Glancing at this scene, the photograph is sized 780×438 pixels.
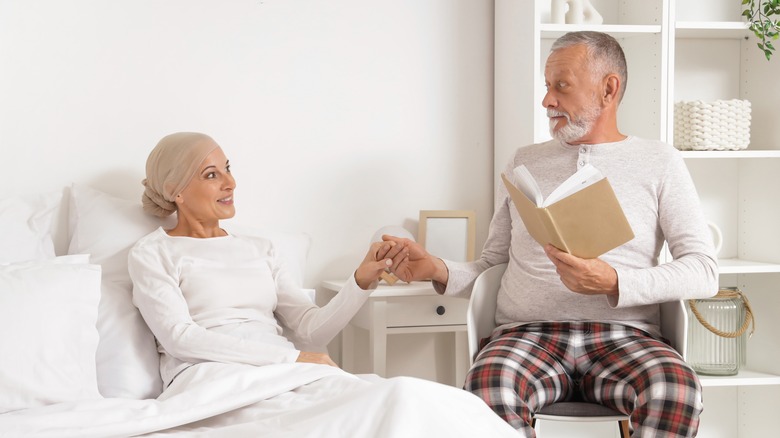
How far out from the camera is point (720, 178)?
300 cm

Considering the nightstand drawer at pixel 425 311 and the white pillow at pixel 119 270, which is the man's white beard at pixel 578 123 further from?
the white pillow at pixel 119 270

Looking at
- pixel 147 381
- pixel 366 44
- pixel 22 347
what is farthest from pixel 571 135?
pixel 22 347

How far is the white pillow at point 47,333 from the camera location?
70.6 inches

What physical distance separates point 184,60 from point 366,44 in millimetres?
604

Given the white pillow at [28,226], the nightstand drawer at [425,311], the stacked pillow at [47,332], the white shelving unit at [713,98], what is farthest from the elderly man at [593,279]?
the white pillow at [28,226]

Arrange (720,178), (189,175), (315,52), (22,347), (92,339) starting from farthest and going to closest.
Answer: (720,178) → (315,52) → (189,175) → (92,339) → (22,347)

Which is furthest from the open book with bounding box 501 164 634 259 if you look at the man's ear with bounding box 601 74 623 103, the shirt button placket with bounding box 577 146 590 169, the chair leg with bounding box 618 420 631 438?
the chair leg with bounding box 618 420 631 438

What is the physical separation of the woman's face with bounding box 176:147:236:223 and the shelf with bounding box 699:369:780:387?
5.07ft

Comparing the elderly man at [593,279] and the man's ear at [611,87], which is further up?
the man's ear at [611,87]

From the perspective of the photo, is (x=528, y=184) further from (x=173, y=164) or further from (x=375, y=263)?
(x=173, y=164)

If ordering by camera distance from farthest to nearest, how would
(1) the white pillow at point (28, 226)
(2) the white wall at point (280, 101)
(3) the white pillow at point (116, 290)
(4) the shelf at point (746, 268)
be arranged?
(4) the shelf at point (746, 268)
(2) the white wall at point (280, 101)
(1) the white pillow at point (28, 226)
(3) the white pillow at point (116, 290)

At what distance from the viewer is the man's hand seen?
2008 millimetres

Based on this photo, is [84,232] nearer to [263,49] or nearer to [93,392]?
[93,392]

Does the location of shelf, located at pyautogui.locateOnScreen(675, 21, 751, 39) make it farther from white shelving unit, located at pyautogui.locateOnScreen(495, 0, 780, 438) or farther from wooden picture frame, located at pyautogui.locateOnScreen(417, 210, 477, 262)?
wooden picture frame, located at pyautogui.locateOnScreen(417, 210, 477, 262)
